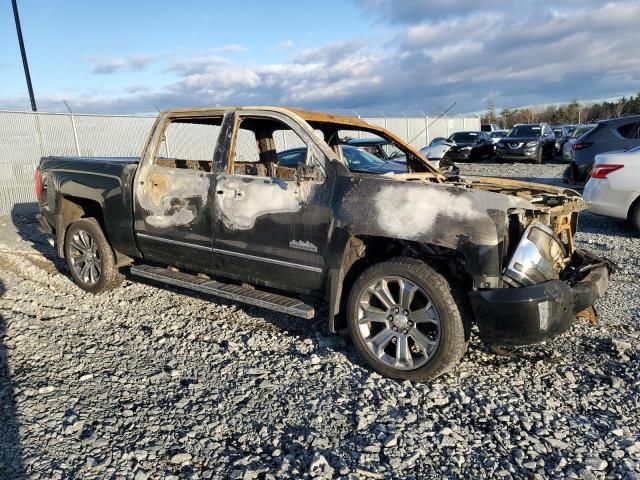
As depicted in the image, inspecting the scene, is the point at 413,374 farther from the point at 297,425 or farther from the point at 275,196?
the point at 275,196

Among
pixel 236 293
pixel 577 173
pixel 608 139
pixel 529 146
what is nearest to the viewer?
pixel 236 293

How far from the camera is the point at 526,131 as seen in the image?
2256 cm

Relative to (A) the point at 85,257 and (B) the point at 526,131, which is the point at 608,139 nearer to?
(A) the point at 85,257

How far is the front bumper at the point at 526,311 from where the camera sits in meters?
3.10

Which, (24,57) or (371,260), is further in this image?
(24,57)

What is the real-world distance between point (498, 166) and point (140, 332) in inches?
738

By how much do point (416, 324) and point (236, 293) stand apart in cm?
157

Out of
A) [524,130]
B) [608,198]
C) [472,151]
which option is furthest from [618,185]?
[524,130]

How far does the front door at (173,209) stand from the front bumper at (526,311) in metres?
2.38

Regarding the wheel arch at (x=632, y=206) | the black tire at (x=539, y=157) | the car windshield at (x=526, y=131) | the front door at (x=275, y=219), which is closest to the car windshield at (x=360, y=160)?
the wheel arch at (x=632, y=206)

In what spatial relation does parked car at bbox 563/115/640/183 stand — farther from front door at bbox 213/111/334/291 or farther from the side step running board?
the side step running board

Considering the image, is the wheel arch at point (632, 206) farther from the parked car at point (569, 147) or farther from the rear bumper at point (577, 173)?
the parked car at point (569, 147)

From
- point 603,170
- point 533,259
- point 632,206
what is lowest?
point 632,206

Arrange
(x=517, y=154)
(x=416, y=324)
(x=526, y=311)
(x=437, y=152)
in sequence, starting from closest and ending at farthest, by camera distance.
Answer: (x=526, y=311) < (x=416, y=324) < (x=437, y=152) < (x=517, y=154)
